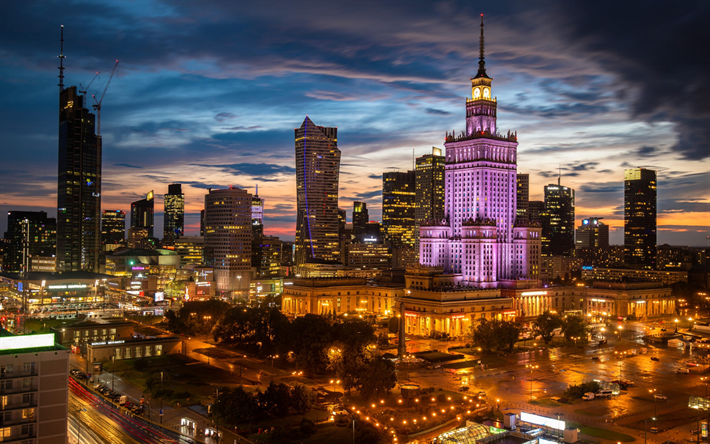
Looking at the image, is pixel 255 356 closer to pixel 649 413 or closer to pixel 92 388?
pixel 92 388

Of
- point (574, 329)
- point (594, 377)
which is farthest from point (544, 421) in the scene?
point (574, 329)

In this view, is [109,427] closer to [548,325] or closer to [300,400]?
[300,400]

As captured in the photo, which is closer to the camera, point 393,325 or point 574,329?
point 574,329

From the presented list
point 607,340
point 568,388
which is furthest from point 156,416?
point 607,340

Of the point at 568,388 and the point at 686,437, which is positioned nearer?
the point at 686,437

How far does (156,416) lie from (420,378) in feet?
165

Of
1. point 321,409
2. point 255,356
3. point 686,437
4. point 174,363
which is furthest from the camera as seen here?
point 255,356

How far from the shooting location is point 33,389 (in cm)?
6638

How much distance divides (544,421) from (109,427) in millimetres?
59257

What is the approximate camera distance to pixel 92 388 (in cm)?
11419

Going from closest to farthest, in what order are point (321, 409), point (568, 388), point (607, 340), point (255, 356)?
point (321, 409), point (568, 388), point (255, 356), point (607, 340)

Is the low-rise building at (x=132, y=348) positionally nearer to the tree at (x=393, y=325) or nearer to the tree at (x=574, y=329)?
the tree at (x=393, y=325)

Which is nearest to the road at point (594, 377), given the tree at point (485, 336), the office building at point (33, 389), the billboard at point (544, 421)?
the tree at point (485, 336)

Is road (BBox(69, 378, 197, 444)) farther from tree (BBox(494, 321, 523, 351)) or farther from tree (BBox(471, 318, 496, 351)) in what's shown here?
tree (BBox(494, 321, 523, 351))
